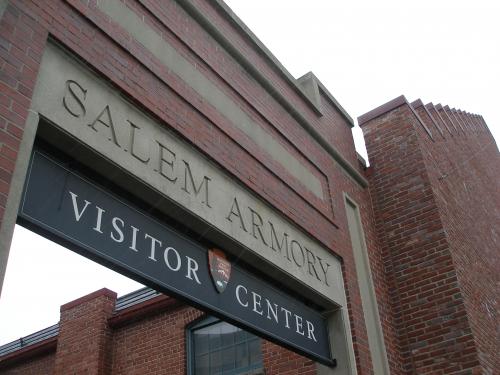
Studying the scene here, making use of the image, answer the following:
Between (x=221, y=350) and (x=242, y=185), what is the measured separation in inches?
242

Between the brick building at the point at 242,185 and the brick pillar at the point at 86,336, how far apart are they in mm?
41

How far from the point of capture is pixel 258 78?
26.9 feet

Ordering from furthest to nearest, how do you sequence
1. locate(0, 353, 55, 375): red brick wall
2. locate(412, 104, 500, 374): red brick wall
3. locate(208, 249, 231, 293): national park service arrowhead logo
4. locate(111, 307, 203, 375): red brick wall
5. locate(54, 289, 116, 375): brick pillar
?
locate(0, 353, 55, 375): red brick wall
locate(54, 289, 116, 375): brick pillar
locate(111, 307, 203, 375): red brick wall
locate(412, 104, 500, 374): red brick wall
locate(208, 249, 231, 293): national park service arrowhead logo

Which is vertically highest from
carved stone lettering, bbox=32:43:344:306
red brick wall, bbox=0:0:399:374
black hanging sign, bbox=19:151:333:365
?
red brick wall, bbox=0:0:399:374

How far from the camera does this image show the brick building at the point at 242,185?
15.8 ft

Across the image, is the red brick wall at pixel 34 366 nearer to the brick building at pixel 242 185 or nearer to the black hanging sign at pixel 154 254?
the brick building at pixel 242 185

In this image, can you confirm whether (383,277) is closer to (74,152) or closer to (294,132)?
(294,132)

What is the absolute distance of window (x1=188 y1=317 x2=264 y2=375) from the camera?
37.0ft

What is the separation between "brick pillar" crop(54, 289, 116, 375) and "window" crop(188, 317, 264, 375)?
7.02 ft

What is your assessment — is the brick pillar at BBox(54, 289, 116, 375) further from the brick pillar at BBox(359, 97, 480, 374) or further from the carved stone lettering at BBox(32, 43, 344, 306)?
the carved stone lettering at BBox(32, 43, 344, 306)

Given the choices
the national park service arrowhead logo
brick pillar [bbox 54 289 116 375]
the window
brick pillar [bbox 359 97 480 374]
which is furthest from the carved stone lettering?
brick pillar [bbox 54 289 116 375]

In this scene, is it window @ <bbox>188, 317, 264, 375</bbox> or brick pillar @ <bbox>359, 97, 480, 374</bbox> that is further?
window @ <bbox>188, 317, 264, 375</bbox>

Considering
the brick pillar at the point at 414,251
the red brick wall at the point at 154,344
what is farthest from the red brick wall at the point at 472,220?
the red brick wall at the point at 154,344

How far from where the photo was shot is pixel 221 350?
11930 millimetres
